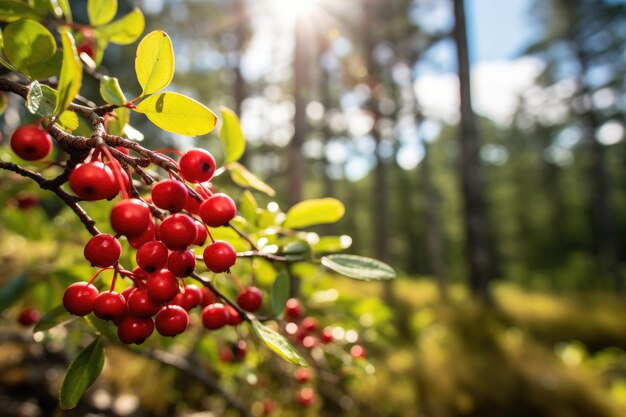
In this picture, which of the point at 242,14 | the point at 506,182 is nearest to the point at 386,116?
the point at 242,14

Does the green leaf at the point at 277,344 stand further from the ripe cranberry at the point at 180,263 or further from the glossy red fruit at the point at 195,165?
the glossy red fruit at the point at 195,165

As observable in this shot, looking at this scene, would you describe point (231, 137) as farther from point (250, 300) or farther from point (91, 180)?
point (91, 180)

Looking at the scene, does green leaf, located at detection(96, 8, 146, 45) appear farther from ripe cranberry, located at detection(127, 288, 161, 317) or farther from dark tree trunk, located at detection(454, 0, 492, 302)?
dark tree trunk, located at detection(454, 0, 492, 302)

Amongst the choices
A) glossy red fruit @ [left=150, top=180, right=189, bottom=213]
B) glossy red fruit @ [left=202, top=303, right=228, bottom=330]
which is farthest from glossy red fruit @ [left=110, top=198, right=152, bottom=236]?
glossy red fruit @ [left=202, top=303, right=228, bottom=330]

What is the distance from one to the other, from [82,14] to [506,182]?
2461cm

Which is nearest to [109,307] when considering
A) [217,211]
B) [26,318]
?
[217,211]

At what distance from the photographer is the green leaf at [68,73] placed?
478 millimetres

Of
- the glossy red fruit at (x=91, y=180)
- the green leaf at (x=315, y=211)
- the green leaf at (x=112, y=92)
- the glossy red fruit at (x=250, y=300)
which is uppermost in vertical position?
the green leaf at (x=112, y=92)

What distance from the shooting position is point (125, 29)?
1072 millimetres

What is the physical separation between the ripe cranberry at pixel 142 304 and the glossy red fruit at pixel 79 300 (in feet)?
0.28

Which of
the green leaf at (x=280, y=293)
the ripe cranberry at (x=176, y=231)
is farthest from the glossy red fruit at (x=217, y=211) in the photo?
the green leaf at (x=280, y=293)

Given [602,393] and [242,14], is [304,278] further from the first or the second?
[242,14]

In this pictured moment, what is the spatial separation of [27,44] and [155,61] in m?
0.22

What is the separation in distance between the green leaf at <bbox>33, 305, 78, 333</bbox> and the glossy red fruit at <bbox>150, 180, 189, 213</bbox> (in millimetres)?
407
